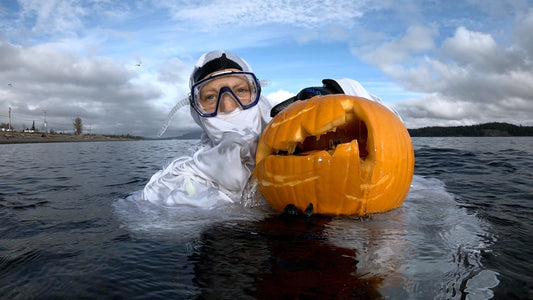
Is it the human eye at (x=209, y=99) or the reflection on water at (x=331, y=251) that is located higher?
the human eye at (x=209, y=99)

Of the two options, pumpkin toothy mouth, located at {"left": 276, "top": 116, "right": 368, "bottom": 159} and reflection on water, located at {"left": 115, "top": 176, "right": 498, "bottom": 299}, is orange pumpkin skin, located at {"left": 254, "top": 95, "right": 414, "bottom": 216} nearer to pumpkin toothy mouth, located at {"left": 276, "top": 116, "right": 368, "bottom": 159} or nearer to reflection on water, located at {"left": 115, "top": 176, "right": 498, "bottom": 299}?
pumpkin toothy mouth, located at {"left": 276, "top": 116, "right": 368, "bottom": 159}

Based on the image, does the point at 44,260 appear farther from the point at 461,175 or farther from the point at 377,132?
the point at 461,175

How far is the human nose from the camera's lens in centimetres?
437

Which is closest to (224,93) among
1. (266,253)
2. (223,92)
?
(223,92)

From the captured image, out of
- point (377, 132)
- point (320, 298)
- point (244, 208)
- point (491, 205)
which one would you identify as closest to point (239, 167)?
point (244, 208)

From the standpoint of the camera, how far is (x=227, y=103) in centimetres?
438

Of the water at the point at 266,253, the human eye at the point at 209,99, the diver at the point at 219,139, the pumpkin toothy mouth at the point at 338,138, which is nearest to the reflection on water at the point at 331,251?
the water at the point at 266,253

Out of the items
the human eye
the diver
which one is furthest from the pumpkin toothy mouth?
the human eye

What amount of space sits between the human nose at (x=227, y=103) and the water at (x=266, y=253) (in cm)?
144

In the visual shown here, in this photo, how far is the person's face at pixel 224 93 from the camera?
4.41 metres

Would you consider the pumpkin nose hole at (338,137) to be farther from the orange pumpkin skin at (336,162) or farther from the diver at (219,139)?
the diver at (219,139)

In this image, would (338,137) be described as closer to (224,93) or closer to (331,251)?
(331,251)

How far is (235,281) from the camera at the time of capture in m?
1.71

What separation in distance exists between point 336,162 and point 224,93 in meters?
2.31
